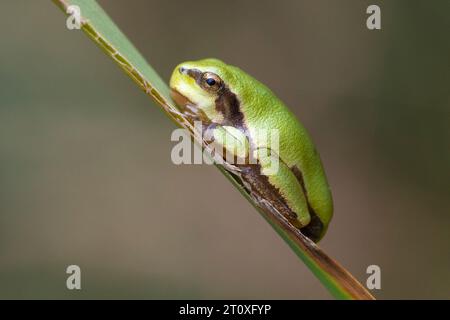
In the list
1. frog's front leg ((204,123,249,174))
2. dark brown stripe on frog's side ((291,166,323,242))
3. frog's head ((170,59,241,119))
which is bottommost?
dark brown stripe on frog's side ((291,166,323,242))

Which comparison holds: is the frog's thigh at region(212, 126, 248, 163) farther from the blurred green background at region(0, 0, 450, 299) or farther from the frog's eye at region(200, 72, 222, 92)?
the blurred green background at region(0, 0, 450, 299)

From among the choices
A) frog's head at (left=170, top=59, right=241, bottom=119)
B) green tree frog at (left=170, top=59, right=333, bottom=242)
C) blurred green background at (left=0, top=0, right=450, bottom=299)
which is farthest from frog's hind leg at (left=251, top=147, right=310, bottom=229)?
blurred green background at (left=0, top=0, right=450, bottom=299)

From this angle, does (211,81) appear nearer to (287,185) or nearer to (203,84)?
(203,84)

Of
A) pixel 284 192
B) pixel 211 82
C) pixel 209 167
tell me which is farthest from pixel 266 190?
pixel 209 167

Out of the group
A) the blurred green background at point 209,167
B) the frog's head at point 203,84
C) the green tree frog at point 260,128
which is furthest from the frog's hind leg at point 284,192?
the blurred green background at point 209,167

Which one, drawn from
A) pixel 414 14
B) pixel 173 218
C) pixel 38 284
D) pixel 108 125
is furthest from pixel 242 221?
pixel 414 14

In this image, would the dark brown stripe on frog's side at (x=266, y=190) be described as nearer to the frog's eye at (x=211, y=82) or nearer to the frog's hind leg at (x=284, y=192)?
the frog's hind leg at (x=284, y=192)

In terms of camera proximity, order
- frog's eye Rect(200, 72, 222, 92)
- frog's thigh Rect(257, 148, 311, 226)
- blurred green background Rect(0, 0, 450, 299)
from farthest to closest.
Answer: blurred green background Rect(0, 0, 450, 299)
frog's eye Rect(200, 72, 222, 92)
frog's thigh Rect(257, 148, 311, 226)
